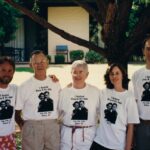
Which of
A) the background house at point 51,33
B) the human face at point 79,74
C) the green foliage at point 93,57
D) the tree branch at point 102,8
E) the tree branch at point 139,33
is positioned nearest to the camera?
the human face at point 79,74

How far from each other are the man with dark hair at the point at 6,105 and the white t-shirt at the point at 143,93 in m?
1.26

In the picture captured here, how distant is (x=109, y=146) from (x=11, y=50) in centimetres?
2201

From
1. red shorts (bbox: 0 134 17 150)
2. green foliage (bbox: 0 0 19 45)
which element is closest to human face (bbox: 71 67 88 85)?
red shorts (bbox: 0 134 17 150)

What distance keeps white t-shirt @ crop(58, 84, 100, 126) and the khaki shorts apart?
0.62 feet

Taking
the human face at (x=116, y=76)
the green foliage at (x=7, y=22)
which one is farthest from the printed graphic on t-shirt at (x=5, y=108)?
the green foliage at (x=7, y=22)

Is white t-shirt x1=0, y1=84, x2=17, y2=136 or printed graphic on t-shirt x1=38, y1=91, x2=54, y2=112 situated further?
printed graphic on t-shirt x1=38, y1=91, x2=54, y2=112

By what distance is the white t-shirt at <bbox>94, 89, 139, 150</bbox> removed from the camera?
4660 mm

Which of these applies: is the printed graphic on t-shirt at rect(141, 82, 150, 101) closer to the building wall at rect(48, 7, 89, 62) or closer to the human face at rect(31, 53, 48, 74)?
the human face at rect(31, 53, 48, 74)

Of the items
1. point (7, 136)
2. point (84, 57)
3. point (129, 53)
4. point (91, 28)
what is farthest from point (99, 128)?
point (91, 28)

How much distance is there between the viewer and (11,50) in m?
26.2

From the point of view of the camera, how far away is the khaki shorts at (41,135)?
491cm

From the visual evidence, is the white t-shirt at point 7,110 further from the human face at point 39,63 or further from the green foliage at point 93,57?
the green foliage at point 93,57

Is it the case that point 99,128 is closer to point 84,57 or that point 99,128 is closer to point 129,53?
point 129,53

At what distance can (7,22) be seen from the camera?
23469 millimetres
